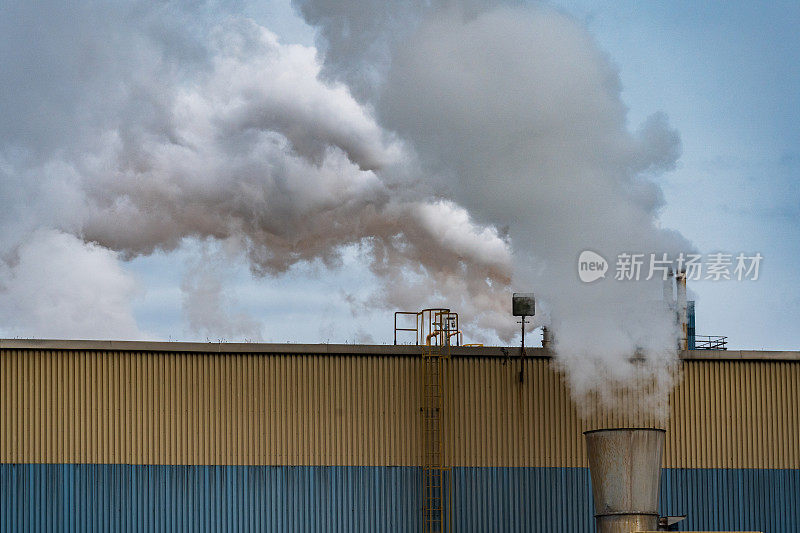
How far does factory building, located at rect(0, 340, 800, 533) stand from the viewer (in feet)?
86.8

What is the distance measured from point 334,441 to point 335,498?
1.47m

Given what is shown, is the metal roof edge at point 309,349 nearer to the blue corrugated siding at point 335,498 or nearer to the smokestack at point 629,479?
the blue corrugated siding at point 335,498

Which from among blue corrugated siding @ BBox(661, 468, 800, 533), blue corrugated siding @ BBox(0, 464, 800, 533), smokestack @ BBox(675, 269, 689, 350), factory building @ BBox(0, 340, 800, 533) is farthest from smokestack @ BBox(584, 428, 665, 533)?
smokestack @ BBox(675, 269, 689, 350)

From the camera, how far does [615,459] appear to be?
24.2 m

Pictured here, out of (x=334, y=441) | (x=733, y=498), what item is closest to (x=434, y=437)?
(x=334, y=441)

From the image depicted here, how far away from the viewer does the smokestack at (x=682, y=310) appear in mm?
31055

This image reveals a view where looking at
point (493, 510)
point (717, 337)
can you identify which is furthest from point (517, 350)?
point (717, 337)

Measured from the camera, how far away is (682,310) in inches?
1339

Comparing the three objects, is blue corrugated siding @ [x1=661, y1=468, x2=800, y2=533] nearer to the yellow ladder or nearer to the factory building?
the factory building

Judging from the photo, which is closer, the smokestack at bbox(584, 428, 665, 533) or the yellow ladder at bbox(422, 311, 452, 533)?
the smokestack at bbox(584, 428, 665, 533)

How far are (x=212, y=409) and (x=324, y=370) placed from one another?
3112mm

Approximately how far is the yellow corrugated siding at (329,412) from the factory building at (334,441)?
38 millimetres

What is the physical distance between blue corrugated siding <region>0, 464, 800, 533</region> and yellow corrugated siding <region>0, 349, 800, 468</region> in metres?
0.33

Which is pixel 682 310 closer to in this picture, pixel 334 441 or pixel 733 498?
pixel 733 498
